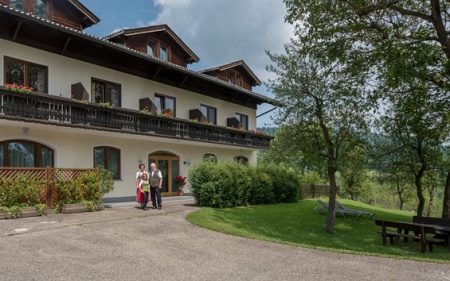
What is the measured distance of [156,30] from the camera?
66.8 feet

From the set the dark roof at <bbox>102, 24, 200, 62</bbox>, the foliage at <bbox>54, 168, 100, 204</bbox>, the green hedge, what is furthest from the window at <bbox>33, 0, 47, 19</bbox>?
the green hedge

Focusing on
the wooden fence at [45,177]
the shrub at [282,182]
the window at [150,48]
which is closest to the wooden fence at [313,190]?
the shrub at [282,182]

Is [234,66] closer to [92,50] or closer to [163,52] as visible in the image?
[163,52]

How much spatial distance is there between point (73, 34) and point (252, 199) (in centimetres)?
1112

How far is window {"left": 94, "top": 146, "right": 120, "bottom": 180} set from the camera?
16969mm

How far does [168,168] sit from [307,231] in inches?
442

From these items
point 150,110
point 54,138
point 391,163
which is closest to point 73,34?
point 54,138

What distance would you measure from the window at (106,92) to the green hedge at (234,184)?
5566 mm

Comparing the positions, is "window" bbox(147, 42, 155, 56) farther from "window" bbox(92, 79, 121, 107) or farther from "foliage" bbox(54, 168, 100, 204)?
"foliage" bbox(54, 168, 100, 204)

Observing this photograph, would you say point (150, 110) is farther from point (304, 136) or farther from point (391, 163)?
point (391, 163)

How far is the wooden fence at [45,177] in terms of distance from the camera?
37.2 feet

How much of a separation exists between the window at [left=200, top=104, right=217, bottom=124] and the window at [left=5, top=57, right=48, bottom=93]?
10612 mm

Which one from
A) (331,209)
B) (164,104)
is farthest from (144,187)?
(164,104)

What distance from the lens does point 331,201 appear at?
11.8 m
